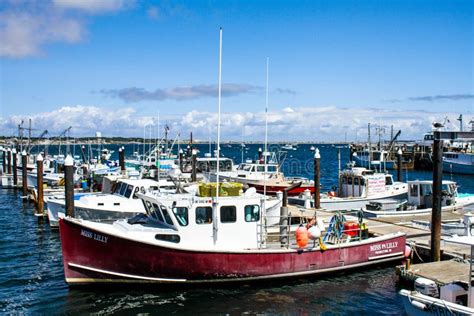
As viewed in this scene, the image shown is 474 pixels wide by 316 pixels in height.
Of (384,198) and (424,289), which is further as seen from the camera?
(384,198)

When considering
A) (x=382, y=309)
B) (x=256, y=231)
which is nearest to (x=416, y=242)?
(x=382, y=309)

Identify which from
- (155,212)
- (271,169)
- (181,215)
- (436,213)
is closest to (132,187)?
(155,212)

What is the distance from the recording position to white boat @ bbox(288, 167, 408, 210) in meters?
28.6

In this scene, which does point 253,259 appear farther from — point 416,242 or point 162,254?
point 416,242

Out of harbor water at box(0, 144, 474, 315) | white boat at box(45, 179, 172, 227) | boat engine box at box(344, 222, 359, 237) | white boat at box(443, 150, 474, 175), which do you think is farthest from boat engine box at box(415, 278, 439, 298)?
white boat at box(443, 150, 474, 175)

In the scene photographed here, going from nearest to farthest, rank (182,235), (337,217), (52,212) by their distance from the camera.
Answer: (182,235) → (337,217) → (52,212)

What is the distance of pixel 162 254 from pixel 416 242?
31.2ft

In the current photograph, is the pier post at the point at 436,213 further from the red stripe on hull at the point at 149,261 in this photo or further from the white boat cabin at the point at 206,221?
the white boat cabin at the point at 206,221

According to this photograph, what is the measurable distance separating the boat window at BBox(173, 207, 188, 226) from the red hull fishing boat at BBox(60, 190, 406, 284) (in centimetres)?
3

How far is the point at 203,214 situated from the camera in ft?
51.5

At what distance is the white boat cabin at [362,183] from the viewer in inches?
1168

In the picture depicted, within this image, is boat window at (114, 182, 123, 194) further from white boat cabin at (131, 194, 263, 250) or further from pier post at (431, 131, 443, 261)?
pier post at (431, 131, 443, 261)

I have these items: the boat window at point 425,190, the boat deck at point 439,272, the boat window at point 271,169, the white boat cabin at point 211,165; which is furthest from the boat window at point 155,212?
the white boat cabin at point 211,165

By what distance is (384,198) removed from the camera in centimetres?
2970
